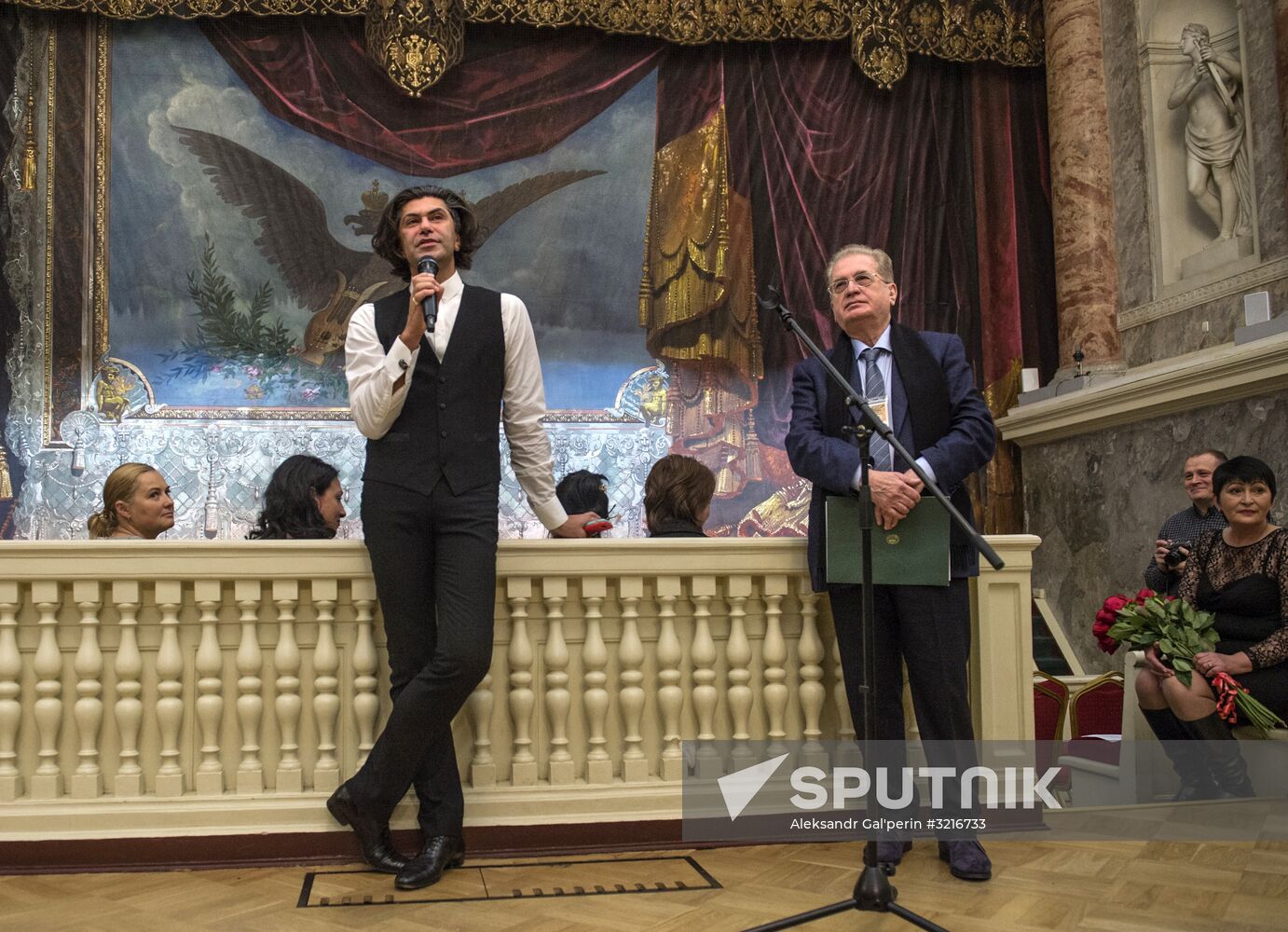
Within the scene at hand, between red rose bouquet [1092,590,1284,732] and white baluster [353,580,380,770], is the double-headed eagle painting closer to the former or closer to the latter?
white baluster [353,580,380,770]

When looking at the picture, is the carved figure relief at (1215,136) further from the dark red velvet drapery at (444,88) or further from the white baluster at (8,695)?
the white baluster at (8,695)

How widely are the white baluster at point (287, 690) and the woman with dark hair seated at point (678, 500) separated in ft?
4.08

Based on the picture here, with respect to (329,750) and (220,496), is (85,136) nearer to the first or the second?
(220,496)

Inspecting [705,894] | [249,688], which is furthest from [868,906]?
[249,688]

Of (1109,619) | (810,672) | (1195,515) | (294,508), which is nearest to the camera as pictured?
(810,672)

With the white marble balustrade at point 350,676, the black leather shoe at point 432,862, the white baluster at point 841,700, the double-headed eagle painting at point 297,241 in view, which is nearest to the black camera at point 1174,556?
the white marble balustrade at point 350,676

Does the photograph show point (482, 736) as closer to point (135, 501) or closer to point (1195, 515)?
point (135, 501)

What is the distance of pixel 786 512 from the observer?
796cm

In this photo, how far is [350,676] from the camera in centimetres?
302

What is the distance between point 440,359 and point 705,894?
1396 millimetres

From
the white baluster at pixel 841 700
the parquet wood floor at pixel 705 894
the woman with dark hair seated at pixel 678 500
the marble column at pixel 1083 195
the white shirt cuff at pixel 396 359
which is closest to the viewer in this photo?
the parquet wood floor at pixel 705 894

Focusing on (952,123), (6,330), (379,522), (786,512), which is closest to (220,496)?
(6,330)

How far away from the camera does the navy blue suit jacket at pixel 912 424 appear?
9.21ft

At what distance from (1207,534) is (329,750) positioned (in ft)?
10.4
